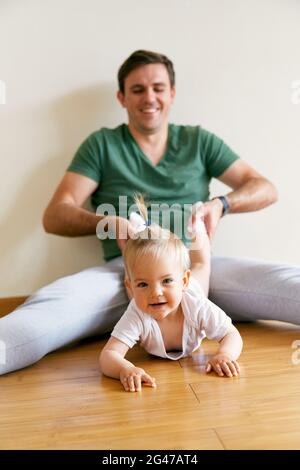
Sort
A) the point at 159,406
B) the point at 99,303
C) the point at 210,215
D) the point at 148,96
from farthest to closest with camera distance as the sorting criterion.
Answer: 1. the point at 148,96
2. the point at 210,215
3. the point at 99,303
4. the point at 159,406

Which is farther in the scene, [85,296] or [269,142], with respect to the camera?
[269,142]

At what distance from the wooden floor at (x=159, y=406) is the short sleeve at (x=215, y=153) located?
675mm

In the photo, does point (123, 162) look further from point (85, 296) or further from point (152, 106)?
point (85, 296)

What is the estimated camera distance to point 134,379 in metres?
1.06

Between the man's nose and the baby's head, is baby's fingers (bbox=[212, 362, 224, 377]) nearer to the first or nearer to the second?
the baby's head

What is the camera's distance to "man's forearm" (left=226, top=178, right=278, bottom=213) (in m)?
1.64

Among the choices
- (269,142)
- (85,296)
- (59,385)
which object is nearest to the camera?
(59,385)

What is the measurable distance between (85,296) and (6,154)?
2.12 ft

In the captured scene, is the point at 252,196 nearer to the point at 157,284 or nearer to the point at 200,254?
the point at 200,254

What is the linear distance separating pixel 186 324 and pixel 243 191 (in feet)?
2.03

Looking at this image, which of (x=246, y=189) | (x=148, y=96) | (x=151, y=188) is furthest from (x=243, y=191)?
(x=148, y=96)

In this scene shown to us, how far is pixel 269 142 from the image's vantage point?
1.91 meters

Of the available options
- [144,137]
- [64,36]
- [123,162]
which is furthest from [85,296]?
[64,36]

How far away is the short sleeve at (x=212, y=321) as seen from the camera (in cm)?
118
